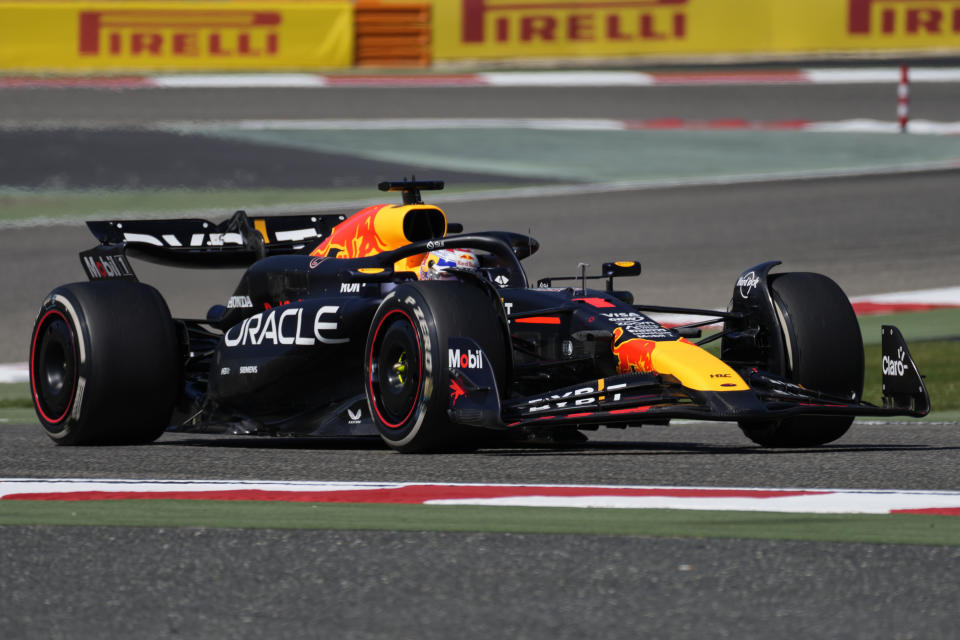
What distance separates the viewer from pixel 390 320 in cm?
785

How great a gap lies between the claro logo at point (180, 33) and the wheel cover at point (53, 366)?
66.2 feet

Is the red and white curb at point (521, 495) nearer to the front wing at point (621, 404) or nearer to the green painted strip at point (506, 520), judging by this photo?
the green painted strip at point (506, 520)

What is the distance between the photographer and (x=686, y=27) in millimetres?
30672

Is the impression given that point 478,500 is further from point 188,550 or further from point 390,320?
point 390,320

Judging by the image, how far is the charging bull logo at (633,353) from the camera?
7445 millimetres

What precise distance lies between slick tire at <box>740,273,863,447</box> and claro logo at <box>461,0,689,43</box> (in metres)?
22.8

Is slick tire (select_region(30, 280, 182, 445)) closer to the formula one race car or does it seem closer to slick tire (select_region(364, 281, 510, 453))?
the formula one race car

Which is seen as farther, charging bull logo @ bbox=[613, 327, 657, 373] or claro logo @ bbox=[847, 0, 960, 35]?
claro logo @ bbox=[847, 0, 960, 35]

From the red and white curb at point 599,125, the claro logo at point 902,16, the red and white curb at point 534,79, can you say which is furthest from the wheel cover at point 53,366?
the claro logo at point 902,16

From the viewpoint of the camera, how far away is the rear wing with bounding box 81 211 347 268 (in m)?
10.2

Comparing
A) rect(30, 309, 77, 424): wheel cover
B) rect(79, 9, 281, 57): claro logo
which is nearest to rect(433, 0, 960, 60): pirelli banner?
rect(79, 9, 281, 57): claro logo

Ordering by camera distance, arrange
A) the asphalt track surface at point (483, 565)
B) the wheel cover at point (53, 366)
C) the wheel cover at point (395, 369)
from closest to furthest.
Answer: the asphalt track surface at point (483, 565)
the wheel cover at point (395, 369)
the wheel cover at point (53, 366)

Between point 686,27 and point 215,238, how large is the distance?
2128 cm

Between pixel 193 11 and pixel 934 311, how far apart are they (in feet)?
58.1
